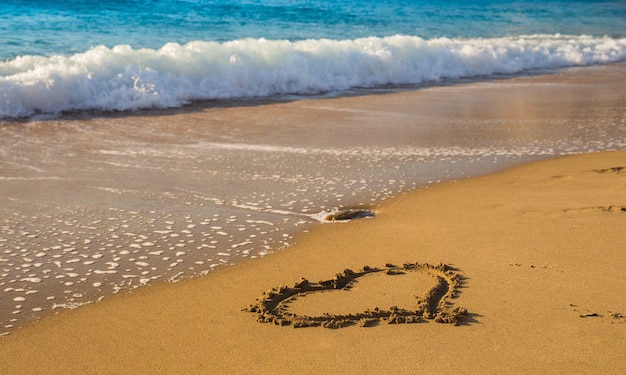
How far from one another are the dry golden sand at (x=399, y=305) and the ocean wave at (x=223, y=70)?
6376 mm

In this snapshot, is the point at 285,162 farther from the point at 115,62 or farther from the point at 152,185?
the point at 115,62

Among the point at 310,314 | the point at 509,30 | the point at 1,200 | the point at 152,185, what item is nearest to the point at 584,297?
the point at 310,314

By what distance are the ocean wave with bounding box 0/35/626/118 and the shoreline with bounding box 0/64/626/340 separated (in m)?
0.99

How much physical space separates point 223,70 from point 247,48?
1.52 metres

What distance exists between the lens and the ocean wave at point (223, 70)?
988 centimetres

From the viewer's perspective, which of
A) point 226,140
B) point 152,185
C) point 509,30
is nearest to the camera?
point 152,185

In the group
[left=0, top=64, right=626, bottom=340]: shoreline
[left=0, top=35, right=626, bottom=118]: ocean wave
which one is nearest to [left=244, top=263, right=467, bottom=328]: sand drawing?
[left=0, top=64, right=626, bottom=340]: shoreline

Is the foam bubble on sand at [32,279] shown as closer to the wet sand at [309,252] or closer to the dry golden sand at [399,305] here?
the wet sand at [309,252]

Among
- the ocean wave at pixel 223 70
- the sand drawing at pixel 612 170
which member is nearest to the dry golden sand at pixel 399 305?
the sand drawing at pixel 612 170

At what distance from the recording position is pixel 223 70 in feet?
40.0

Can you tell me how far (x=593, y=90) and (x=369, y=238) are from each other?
9235 mm

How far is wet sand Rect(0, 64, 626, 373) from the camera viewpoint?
2932mm

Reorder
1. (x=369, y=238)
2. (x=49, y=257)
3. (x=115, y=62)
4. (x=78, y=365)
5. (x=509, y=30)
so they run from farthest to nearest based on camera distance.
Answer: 1. (x=509, y=30)
2. (x=115, y=62)
3. (x=369, y=238)
4. (x=49, y=257)
5. (x=78, y=365)

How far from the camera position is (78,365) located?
9.29 feet
